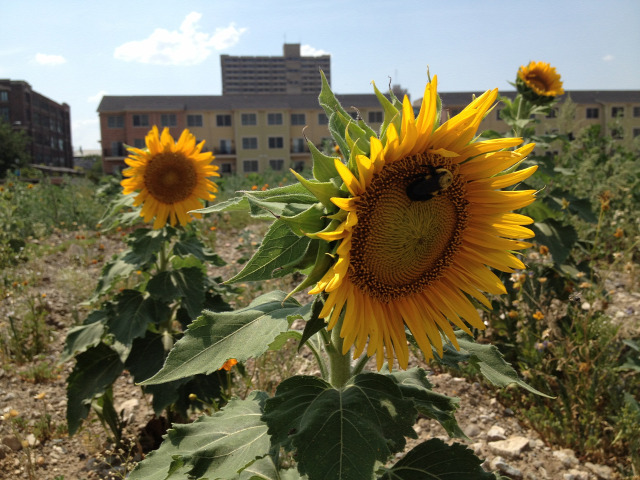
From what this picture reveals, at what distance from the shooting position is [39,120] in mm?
64938

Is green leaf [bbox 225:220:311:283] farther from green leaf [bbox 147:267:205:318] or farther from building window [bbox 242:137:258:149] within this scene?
building window [bbox 242:137:258:149]

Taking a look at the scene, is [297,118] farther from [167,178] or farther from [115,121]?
[167,178]

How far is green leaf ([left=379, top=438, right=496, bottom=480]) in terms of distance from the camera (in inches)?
59.2

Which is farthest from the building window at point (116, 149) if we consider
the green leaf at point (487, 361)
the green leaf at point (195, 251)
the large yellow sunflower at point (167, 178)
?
the green leaf at point (487, 361)

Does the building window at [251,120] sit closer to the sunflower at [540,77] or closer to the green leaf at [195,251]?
the sunflower at [540,77]

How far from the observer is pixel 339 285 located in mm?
1157

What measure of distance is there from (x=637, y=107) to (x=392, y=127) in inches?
2156

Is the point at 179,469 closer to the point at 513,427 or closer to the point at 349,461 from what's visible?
the point at 349,461

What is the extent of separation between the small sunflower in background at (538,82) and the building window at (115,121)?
4638 centimetres

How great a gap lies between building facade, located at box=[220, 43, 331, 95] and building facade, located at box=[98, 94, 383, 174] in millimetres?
82540

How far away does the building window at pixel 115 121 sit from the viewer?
45.5 metres

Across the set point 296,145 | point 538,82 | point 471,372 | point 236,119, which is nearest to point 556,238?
point 471,372

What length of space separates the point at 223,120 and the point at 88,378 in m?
45.2

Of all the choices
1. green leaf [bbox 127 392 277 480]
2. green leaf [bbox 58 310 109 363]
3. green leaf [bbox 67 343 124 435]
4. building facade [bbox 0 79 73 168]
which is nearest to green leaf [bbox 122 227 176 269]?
green leaf [bbox 58 310 109 363]
